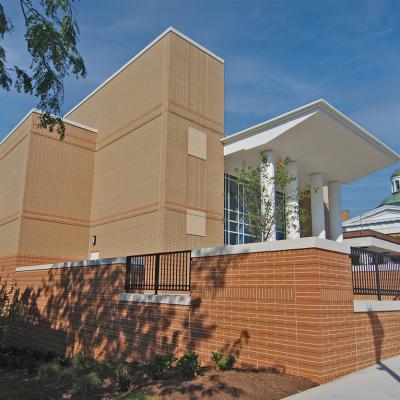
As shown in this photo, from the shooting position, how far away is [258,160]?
22.3 m

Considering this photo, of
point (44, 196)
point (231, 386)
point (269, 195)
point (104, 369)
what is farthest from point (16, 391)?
point (44, 196)

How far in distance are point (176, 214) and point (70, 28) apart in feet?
35.8

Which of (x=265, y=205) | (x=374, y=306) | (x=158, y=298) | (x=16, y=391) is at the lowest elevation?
(x=16, y=391)

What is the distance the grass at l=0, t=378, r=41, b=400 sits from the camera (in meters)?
7.88

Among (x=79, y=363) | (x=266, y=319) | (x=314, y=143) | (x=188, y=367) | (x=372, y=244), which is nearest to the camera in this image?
(x=188, y=367)

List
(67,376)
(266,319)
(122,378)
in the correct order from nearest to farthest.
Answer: (122,378)
(266,319)
(67,376)

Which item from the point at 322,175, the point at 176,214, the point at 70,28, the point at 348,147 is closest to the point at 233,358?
the point at 70,28

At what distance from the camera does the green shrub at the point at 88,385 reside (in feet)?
25.1

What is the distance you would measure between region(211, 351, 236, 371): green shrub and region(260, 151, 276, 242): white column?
34.5 ft

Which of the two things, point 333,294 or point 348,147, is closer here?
point 333,294

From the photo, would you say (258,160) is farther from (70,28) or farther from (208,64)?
(70,28)

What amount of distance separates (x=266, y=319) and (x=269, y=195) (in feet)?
36.6

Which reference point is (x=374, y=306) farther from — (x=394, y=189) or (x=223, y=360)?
(x=394, y=189)

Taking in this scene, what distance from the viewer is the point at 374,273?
10188 millimetres
